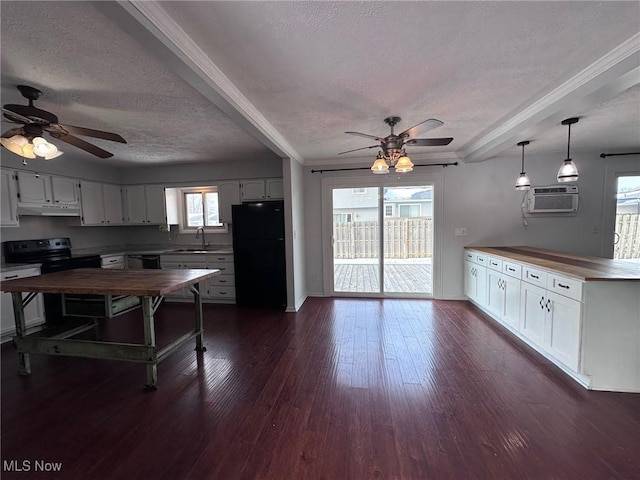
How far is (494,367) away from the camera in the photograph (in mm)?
2457

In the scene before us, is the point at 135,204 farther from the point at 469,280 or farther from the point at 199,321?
the point at 469,280

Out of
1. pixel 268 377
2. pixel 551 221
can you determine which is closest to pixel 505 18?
pixel 268 377

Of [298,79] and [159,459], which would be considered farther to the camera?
[298,79]

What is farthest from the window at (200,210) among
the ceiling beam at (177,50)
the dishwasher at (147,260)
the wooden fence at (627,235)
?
the wooden fence at (627,235)

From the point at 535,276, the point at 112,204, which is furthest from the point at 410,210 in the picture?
the point at 112,204

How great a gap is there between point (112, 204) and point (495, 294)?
6.29 metres

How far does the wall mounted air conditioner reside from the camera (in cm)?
403

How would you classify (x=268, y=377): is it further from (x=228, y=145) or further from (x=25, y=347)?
(x=228, y=145)

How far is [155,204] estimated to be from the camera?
489cm

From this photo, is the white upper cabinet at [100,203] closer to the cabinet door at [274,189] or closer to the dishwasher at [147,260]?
the dishwasher at [147,260]

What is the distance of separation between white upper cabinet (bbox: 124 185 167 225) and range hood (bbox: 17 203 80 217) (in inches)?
32.3

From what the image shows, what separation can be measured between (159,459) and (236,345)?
1436mm

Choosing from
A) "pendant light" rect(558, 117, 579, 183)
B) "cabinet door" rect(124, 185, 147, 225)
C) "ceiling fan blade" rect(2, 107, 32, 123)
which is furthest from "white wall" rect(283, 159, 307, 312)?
"pendant light" rect(558, 117, 579, 183)

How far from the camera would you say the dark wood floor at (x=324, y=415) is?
1.50 metres
